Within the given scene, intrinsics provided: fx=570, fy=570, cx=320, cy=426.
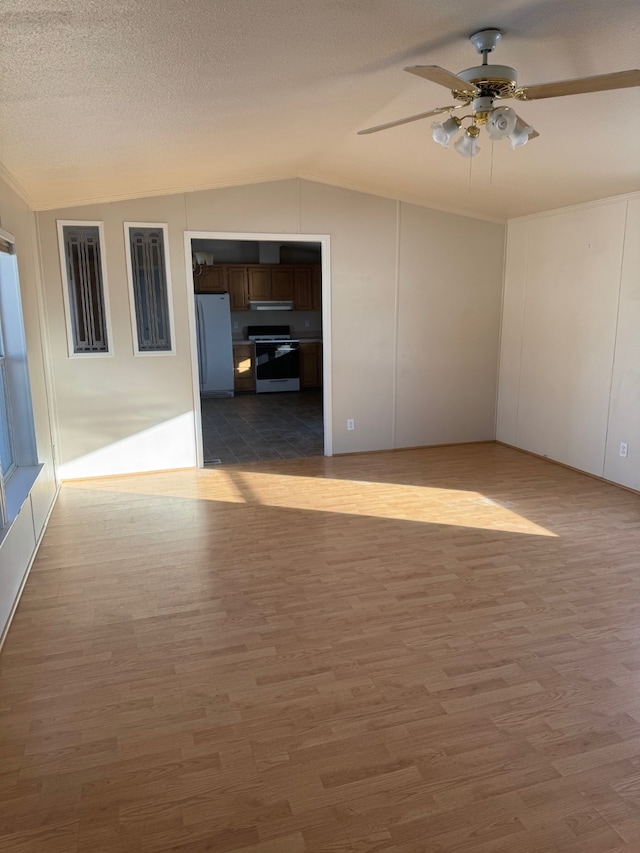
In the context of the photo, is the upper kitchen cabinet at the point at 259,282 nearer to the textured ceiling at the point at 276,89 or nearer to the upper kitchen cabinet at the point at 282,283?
the upper kitchen cabinet at the point at 282,283

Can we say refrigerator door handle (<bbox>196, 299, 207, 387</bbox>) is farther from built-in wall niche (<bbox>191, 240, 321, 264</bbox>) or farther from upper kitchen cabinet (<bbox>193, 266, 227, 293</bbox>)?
built-in wall niche (<bbox>191, 240, 321, 264</bbox>)

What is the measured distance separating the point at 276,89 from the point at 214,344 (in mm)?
6579

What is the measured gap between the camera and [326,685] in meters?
2.34

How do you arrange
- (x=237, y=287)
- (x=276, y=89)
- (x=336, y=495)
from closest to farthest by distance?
(x=276, y=89)
(x=336, y=495)
(x=237, y=287)

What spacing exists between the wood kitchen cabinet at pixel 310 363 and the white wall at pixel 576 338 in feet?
13.6

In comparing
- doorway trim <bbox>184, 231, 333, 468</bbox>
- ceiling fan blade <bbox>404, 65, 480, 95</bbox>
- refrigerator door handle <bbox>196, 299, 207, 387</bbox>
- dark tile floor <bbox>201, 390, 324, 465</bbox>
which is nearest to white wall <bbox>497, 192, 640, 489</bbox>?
doorway trim <bbox>184, 231, 333, 468</bbox>

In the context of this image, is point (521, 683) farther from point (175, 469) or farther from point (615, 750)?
point (175, 469)

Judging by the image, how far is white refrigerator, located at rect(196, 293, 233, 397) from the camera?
9.03 meters

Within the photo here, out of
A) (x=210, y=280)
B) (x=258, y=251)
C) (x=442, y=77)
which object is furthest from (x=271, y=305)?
(x=442, y=77)

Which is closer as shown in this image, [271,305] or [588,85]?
[588,85]

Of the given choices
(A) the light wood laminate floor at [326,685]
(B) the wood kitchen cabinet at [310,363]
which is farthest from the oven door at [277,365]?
(A) the light wood laminate floor at [326,685]

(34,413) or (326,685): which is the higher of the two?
(34,413)

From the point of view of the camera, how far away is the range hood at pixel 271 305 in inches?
375

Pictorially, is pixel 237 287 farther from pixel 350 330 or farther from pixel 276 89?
pixel 276 89
